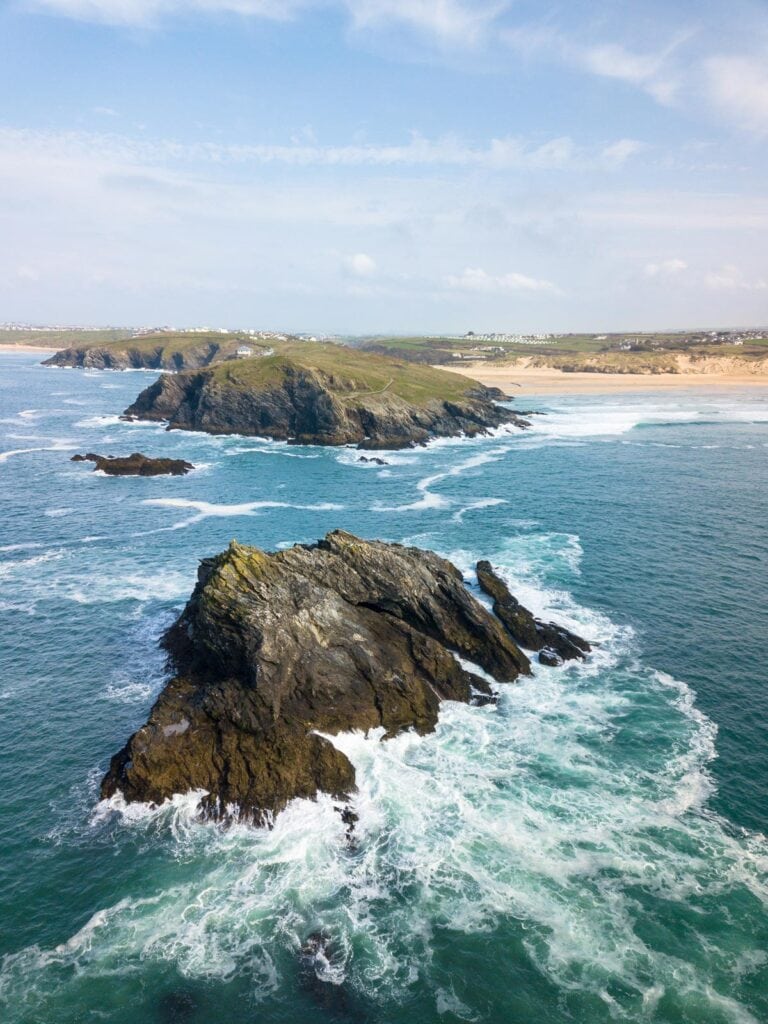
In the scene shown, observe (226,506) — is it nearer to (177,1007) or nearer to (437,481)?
(437,481)

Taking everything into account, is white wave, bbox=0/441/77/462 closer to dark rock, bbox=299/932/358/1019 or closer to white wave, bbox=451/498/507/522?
white wave, bbox=451/498/507/522

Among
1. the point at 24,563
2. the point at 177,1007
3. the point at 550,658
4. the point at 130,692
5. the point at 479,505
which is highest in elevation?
the point at 479,505

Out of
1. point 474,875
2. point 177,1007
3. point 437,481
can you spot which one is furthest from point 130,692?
point 437,481

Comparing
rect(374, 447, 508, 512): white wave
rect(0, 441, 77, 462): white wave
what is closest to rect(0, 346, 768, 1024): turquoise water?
rect(374, 447, 508, 512): white wave

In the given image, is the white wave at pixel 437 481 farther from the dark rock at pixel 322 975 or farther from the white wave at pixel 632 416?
the dark rock at pixel 322 975

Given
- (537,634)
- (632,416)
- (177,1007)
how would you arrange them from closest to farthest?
1. (177,1007)
2. (537,634)
3. (632,416)

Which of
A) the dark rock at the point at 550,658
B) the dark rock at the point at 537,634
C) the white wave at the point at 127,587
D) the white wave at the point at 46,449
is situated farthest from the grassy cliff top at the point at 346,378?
the dark rock at the point at 550,658

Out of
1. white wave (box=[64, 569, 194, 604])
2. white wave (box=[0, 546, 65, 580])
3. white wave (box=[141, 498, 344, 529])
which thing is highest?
white wave (box=[141, 498, 344, 529])
